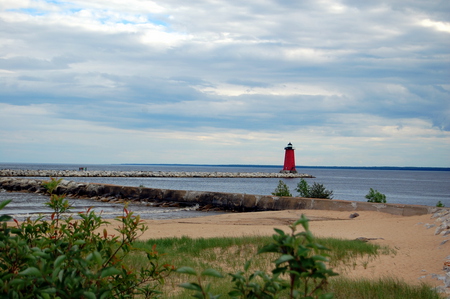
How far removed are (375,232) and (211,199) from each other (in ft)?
50.4

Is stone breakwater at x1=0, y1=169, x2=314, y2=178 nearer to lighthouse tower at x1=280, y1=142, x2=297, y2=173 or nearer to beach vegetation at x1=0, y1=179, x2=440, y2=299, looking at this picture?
lighthouse tower at x1=280, y1=142, x2=297, y2=173

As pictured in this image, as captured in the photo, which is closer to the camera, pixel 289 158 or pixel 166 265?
pixel 166 265

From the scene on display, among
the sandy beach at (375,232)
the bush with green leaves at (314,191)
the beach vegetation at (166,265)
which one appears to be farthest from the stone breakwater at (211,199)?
the beach vegetation at (166,265)

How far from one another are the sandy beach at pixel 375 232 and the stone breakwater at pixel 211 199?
65 centimetres

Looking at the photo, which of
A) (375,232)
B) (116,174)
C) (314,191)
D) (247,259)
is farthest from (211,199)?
(116,174)

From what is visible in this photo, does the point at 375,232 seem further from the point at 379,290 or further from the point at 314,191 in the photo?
the point at 314,191

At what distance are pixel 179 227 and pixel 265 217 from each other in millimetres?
3606

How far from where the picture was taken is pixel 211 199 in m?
26.9

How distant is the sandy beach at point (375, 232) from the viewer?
774 cm

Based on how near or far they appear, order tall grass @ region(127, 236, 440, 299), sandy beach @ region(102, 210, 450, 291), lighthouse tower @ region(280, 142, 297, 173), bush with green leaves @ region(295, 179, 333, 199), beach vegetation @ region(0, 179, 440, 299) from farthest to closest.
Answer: lighthouse tower @ region(280, 142, 297, 173)
bush with green leaves @ region(295, 179, 333, 199)
sandy beach @ region(102, 210, 450, 291)
tall grass @ region(127, 236, 440, 299)
beach vegetation @ region(0, 179, 440, 299)

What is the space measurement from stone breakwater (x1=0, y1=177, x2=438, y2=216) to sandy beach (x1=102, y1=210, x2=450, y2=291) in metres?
0.65

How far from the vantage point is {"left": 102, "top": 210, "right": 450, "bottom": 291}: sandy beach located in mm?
7742

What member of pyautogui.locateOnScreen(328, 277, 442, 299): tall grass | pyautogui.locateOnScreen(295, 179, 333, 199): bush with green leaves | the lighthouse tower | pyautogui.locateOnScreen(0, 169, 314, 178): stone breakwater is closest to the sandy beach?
pyautogui.locateOnScreen(328, 277, 442, 299): tall grass

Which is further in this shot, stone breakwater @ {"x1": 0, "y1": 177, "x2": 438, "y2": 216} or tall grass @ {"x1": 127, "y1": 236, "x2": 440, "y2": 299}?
stone breakwater @ {"x1": 0, "y1": 177, "x2": 438, "y2": 216}
